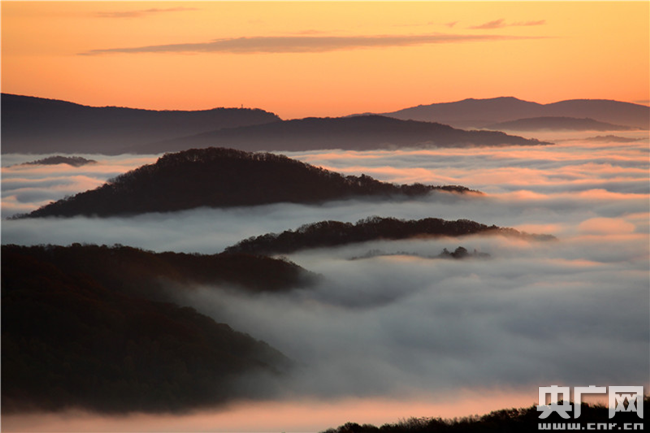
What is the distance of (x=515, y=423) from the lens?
94.8ft

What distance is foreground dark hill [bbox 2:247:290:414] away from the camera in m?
40.5

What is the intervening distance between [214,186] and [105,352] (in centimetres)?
12294

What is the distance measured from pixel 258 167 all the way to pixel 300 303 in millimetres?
97001

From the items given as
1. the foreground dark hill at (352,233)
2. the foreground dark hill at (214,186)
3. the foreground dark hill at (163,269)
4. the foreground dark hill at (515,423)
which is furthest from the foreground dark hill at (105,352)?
the foreground dark hill at (214,186)

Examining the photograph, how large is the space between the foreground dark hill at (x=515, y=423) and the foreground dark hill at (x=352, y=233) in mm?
77451

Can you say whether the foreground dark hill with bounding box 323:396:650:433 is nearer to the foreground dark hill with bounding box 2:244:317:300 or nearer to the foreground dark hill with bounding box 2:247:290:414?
the foreground dark hill with bounding box 2:247:290:414

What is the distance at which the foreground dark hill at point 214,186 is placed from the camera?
160 meters

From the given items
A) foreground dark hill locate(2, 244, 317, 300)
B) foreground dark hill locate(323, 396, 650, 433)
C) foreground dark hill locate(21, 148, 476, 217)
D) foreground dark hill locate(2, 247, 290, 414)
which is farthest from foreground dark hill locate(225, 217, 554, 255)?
foreground dark hill locate(323, 396, 650, 433)

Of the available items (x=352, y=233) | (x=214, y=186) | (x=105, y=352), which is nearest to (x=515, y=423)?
(x=105, y=352)

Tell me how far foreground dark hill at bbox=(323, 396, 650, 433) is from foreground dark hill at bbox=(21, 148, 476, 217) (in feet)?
438

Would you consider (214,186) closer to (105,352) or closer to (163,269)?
(163,269)

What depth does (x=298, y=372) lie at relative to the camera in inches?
2135

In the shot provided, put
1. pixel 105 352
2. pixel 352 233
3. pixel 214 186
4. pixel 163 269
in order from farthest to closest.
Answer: pixel 214 186 → pixel 352 233 → pixel 163 269 → pixel 105 352

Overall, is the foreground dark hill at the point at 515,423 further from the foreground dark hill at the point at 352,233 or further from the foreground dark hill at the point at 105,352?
the foreground dark hill at the point at 352,233
